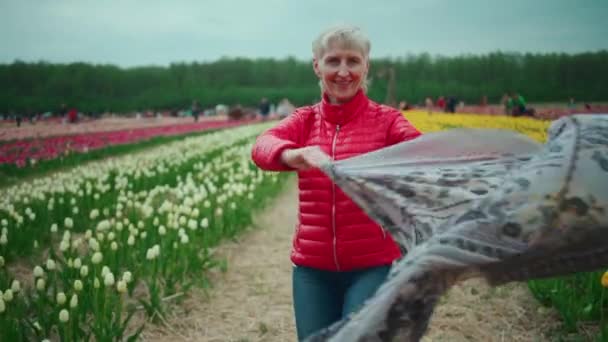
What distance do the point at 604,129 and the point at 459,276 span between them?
51cm

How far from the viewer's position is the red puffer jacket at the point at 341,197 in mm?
1984

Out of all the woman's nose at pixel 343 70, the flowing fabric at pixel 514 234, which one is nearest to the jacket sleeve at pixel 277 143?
the woman's nose at pixel 343 70

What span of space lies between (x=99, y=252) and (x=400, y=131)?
2534 mm

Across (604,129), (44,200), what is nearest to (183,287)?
(44,200)

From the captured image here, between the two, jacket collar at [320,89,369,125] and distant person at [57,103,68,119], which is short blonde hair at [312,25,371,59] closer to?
jacket collar at [320,89,369,125]

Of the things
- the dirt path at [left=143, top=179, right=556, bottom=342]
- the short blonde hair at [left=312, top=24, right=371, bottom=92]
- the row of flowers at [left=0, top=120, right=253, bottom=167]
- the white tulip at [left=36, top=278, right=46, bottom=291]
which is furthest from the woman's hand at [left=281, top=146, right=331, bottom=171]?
the row of flowers at [left=0, top=120, right=253, bottom=167]

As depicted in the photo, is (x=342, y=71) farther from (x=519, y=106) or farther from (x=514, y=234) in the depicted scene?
(x=519, y=106)

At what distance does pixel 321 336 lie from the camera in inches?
50.2

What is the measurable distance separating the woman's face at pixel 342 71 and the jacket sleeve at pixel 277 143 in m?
0.21

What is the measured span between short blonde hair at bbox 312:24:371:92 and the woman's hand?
1.38ft

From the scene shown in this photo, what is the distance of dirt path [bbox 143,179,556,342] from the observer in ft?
11.6

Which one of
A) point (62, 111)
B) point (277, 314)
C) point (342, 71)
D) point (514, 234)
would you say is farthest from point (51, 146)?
point (514, 234)

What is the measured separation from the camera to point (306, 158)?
1749 millimetres

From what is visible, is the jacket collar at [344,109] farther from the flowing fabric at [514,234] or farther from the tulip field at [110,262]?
the tulip field at [110,262]
